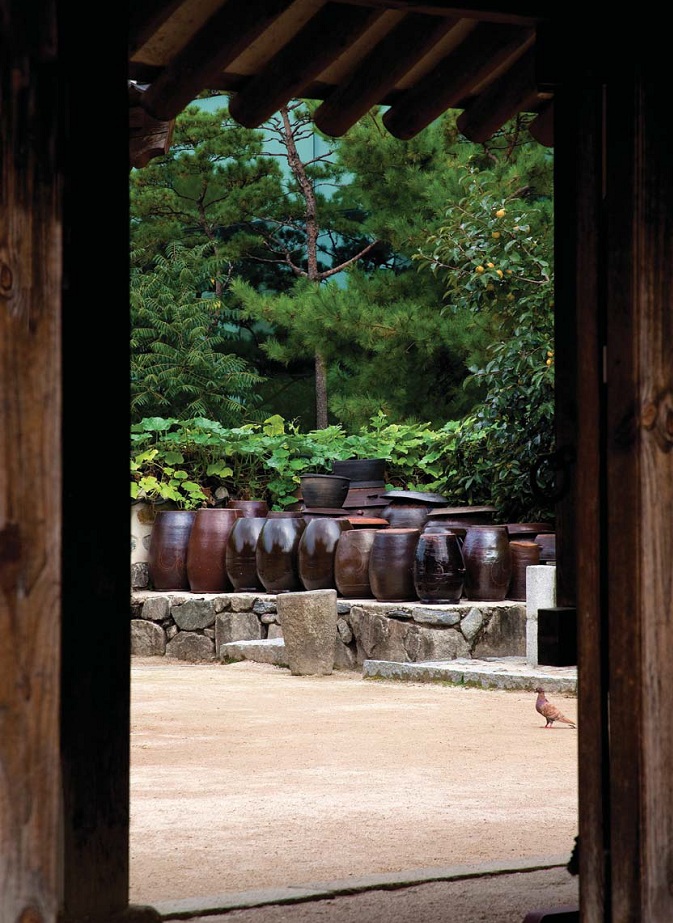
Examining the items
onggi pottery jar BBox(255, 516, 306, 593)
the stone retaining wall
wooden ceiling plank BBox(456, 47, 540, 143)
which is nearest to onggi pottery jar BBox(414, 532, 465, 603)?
the stone retaining wall

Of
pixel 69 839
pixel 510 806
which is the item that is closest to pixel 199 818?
pixel 510 806

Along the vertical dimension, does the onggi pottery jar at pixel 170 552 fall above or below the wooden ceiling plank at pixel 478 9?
below

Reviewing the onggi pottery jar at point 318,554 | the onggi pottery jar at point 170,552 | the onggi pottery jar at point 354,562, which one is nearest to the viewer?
the onggi pottery jar at point 354,562

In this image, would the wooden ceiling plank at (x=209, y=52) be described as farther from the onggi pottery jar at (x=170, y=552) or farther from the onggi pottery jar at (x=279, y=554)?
the onggi pottery jar at (x=170, y=552)

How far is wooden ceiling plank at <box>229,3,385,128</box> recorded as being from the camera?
334 cm

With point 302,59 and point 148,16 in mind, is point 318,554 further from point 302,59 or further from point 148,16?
point 148,16

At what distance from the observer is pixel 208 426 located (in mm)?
14258

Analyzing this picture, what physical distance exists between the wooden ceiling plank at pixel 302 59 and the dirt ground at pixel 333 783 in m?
2.13

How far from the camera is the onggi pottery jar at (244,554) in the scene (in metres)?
12.0

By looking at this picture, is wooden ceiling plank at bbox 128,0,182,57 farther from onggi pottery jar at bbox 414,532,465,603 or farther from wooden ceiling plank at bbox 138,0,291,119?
onggi pottery jar at bbox 414,532,465,603

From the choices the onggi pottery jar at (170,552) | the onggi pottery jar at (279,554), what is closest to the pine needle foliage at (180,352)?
the onggi pottery jar at (170,552)

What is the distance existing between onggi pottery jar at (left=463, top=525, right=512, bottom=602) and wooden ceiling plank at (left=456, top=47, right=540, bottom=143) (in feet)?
22.7

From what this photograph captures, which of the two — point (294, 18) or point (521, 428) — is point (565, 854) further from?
point (521, 428)

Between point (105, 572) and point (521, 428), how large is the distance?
9.83 m
